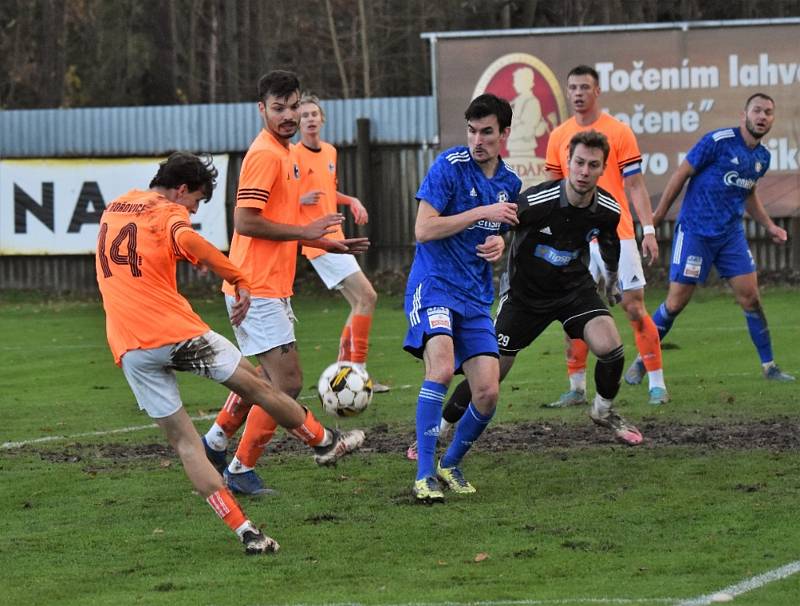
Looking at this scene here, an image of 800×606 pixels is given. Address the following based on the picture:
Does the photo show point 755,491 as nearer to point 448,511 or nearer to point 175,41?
point 448,511

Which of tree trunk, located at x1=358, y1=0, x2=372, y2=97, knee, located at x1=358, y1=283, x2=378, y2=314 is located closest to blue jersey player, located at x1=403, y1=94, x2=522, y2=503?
knee, located at x1=358, y1=283, x2=378, y2=314

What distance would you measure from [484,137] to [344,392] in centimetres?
169

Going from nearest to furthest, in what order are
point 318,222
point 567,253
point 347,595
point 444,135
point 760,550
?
point 347,595, point 760,550, point 318,222, point 567,253, point 444,135

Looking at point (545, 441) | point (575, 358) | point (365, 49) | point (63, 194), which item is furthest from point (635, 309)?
point (365, 49)

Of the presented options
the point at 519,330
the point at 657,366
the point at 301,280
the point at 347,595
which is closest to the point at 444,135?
the point at 301,280

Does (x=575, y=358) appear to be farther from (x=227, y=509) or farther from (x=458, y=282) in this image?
(x=227, y=509)

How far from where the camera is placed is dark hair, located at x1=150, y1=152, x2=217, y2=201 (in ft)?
23.9

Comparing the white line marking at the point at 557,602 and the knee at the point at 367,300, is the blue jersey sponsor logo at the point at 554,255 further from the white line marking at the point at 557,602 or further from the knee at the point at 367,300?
the knee at the point at 367,300

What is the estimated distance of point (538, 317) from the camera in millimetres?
9391

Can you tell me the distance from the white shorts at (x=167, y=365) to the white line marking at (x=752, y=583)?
8.55 feet

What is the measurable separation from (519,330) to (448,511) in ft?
6.21

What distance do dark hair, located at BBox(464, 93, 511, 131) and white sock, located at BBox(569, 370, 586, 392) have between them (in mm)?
4174

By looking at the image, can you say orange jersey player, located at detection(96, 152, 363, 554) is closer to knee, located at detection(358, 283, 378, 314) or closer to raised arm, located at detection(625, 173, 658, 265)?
raised arm, located at detection(625, 173, 658, 265)

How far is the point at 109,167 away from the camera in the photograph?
79.5 feet
